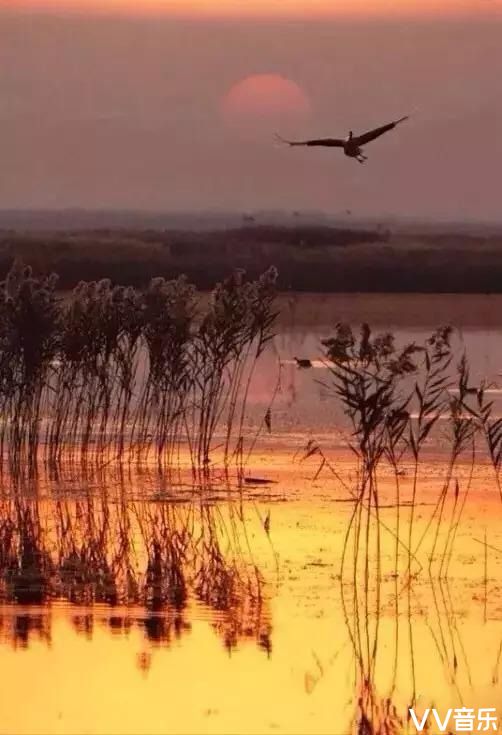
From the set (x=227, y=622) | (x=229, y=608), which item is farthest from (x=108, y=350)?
(x=227, y=622)

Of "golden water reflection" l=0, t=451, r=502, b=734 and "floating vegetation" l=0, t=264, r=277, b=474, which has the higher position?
"floating vegetation" l=0, t=264, r=277, b=474

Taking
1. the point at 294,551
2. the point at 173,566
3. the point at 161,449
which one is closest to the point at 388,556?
the point at 294,551

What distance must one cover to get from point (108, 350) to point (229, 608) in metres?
3.84

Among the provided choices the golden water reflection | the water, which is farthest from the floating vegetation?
the golden water reflection

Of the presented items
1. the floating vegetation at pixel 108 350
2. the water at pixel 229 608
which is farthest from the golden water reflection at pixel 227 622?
the floating vegetation at pixel 108 350

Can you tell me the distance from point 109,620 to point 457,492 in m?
3.32

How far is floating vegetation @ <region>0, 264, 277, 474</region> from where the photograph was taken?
1066cm

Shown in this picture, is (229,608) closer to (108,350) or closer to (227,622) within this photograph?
(227,622)

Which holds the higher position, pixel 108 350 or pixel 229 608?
pixel 108 350

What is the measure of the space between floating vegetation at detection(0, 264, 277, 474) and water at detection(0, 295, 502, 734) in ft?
1.55

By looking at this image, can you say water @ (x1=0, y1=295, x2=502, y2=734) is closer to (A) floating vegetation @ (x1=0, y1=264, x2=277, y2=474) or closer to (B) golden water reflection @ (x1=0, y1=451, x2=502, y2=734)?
(B) golden water reflection @ (x1=0, y1=451, x2=502, y2=734)

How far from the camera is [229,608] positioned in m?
7.38

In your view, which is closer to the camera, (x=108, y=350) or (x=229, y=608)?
(x=229, y=608)

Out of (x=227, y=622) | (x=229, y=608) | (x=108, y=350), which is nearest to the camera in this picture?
(x=227, y=622)
